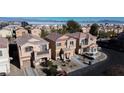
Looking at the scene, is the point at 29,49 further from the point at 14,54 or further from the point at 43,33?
the point at 43,33

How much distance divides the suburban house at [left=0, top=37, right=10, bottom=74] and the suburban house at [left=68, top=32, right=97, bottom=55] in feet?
14.0

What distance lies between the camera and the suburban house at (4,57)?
8.64m

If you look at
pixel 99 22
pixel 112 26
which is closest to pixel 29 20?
pixel 99 22

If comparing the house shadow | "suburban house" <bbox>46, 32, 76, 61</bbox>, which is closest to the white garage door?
the house shadow

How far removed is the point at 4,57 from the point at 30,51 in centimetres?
180

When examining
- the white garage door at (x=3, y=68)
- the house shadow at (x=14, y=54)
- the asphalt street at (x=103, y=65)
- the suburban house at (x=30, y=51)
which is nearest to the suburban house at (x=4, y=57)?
the white garage door at (x=3, y=68)

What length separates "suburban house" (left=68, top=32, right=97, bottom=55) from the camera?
10484 mm

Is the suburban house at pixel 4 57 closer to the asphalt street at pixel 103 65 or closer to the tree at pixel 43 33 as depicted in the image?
the tree at pixel 43 33

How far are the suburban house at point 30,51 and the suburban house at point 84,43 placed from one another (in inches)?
87.4

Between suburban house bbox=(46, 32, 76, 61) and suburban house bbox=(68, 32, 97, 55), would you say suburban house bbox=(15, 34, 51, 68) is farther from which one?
suburban house bbox=(68, 32, 97, 55)

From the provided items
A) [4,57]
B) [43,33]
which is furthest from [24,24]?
[4,57]

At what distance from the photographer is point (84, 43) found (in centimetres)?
1215
